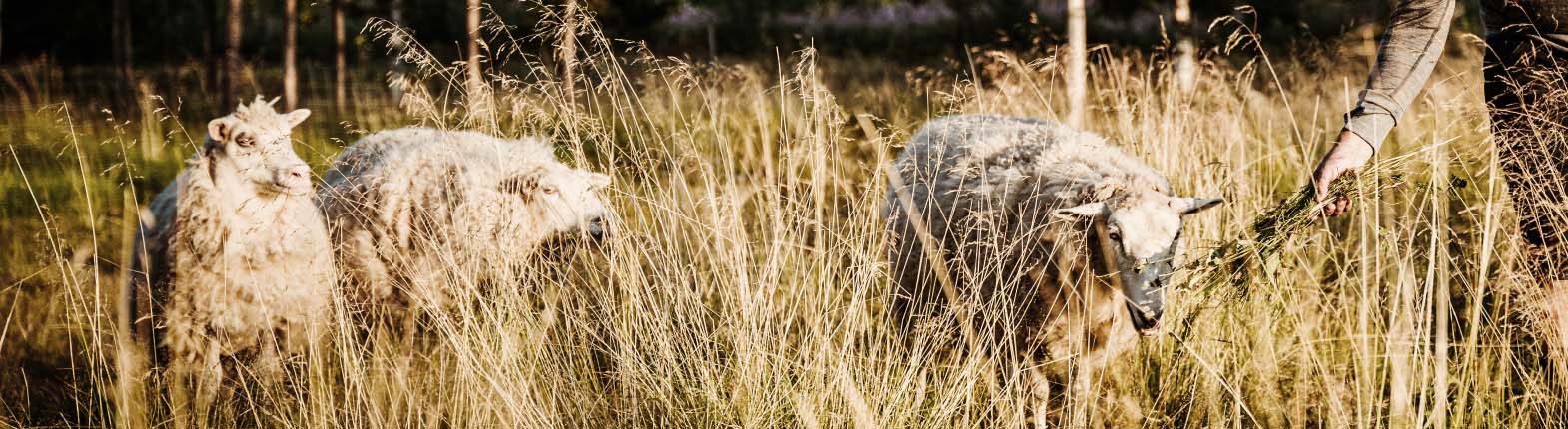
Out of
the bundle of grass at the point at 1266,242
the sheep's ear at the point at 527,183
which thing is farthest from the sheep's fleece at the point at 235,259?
the bundle of grass at the point at 1266,242

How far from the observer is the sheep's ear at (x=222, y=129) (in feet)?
10.7

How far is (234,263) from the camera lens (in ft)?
11.0

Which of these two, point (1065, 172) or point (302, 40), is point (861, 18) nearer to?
point (302, 40)

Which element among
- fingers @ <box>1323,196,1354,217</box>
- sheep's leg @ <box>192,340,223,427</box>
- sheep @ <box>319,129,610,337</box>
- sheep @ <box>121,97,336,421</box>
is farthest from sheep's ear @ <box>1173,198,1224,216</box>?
sheep's leg @ <box>192,340,223,427</box>

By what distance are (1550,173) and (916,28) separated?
17398mm

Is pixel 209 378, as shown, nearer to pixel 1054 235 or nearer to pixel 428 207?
pixel 428 207

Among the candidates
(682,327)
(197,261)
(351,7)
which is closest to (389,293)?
(197,261)

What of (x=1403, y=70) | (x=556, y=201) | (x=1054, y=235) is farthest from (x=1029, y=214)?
(x=556, y=201)

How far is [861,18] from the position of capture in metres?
22.1

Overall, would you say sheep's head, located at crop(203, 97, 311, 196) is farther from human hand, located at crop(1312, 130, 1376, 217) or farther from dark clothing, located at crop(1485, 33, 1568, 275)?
dark clothing, located at crop(1485, 33, 1568, 275)

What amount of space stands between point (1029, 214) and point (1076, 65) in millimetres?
2322

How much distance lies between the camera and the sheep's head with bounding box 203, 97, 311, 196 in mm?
3205

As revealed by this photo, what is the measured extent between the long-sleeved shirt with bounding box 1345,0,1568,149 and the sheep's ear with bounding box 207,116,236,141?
332cm

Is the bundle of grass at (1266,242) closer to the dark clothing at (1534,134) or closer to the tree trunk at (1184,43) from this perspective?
the dark clothing at (1534,134)
